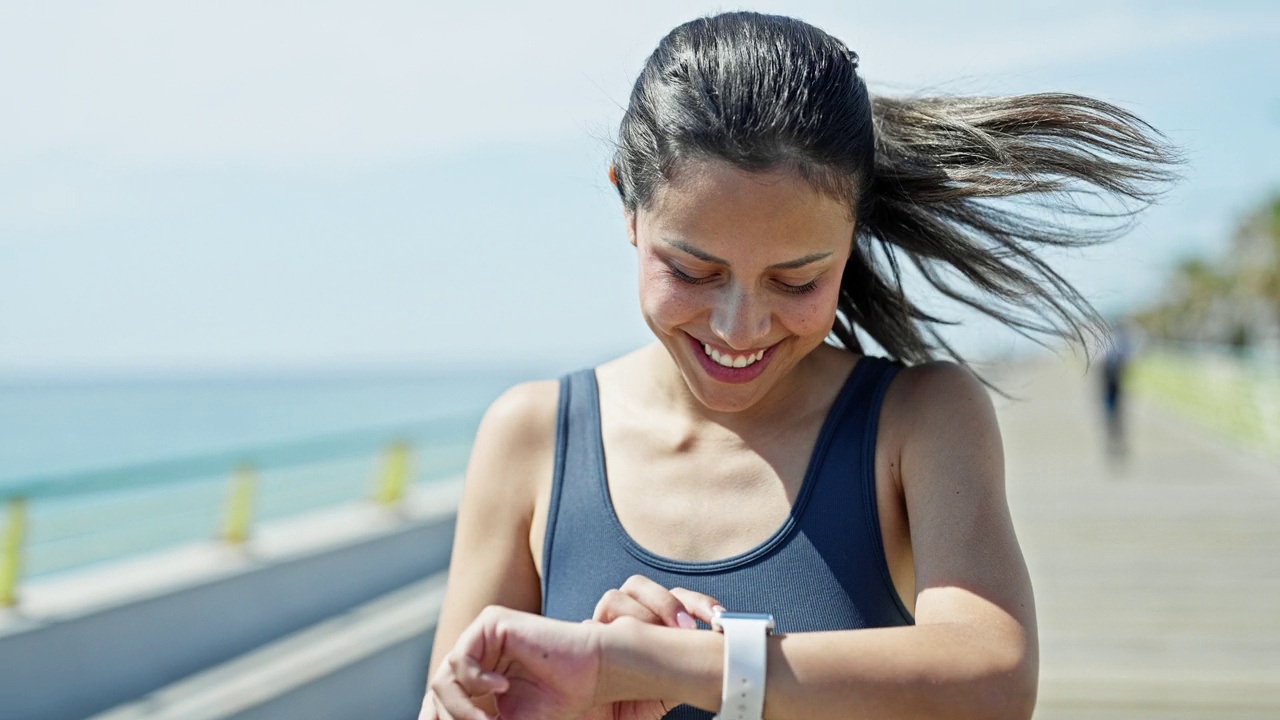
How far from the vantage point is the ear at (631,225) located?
161cm

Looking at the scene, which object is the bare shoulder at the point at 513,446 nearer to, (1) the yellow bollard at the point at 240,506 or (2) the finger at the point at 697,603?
(2) the finger at the point at 697,603

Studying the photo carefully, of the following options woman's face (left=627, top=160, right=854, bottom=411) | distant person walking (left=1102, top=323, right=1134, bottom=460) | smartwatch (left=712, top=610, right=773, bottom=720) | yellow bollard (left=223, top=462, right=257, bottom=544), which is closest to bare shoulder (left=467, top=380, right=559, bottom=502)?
woman's face (left=627, top=160, right=854, bottom=411)

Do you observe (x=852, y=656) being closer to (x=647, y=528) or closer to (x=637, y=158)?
(x=647, y=528)

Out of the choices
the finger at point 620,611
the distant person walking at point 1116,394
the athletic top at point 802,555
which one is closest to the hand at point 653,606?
the finger at point 620,611

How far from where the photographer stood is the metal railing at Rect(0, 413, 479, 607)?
176 inches

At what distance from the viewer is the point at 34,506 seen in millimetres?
4586

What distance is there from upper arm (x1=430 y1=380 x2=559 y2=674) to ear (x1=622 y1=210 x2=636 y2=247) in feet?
0.88

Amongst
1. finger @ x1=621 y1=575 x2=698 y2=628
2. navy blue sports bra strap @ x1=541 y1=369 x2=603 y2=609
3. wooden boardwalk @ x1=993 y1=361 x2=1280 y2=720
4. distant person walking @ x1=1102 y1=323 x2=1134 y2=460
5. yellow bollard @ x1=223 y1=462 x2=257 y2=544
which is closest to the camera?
finger @ x1=621 y1=575 x2=698 y2=628

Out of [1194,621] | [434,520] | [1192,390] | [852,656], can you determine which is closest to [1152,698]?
[1194,621]

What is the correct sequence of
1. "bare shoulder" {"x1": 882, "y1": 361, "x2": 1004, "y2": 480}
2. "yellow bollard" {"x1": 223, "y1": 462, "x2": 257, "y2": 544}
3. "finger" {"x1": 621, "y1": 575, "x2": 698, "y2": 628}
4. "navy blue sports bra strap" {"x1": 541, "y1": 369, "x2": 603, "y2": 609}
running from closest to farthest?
"finger" {"x1": 621, "y1": 575, "x2": 698, "y2": 628}, "bare shoulder" {"x1": 882, "y1": 361, "x2": 1004, "y2": 480}, "navy blue sports bra strap" {"x1": 541, "y1": 369, "x2": 603, "y2": 609}, "yellow bollard" {"x1": 223, "y1": 462, "x2": 257, "y2": 544}

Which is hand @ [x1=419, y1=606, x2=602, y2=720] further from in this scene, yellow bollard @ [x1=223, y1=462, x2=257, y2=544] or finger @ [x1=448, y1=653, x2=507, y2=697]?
yellow bollard @ [x1=223, y1=462, x2=257, y2=544]

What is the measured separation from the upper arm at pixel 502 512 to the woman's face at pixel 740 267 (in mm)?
Answer: 271

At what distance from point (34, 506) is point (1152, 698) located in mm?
4334

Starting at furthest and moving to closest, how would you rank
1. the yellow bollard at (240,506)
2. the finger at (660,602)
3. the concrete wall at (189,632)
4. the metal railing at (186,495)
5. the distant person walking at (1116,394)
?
the distant person walking at (1116,394)
the yellow bollard at (240,506)
the metal railing at (186,495)
the concrete wall at (189,632)
the finger at (660,602)
